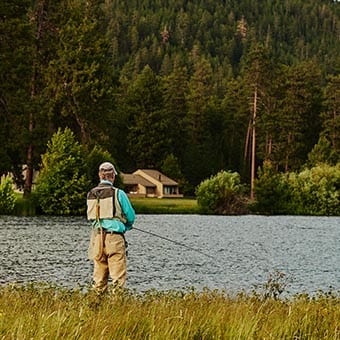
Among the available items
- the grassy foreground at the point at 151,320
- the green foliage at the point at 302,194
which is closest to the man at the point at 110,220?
the grassy foreground at the point at 151,320

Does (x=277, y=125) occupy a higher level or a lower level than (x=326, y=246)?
higher

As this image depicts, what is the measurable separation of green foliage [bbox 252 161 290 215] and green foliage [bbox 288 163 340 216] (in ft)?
2.84

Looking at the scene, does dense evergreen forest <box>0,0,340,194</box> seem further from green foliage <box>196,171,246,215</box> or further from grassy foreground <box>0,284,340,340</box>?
grassy foreground <box>0,284,340,340</box>

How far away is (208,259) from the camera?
92.5 feet

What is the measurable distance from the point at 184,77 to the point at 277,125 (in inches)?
604

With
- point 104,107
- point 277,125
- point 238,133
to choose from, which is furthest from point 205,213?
point 238,133

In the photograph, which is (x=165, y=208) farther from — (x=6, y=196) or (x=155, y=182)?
(x=155, y=182)

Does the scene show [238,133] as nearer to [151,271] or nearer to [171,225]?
[171,225]

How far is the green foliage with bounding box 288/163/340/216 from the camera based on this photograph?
70062 millimetres

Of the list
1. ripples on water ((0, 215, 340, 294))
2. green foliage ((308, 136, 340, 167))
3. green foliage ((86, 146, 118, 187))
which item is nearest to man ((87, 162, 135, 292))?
ripples on water ((0, 215, 340, 294))

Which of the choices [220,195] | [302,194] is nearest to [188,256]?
[220,195]

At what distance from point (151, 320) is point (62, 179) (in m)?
49.0

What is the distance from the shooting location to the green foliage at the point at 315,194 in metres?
70.1

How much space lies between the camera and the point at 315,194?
7012cm
